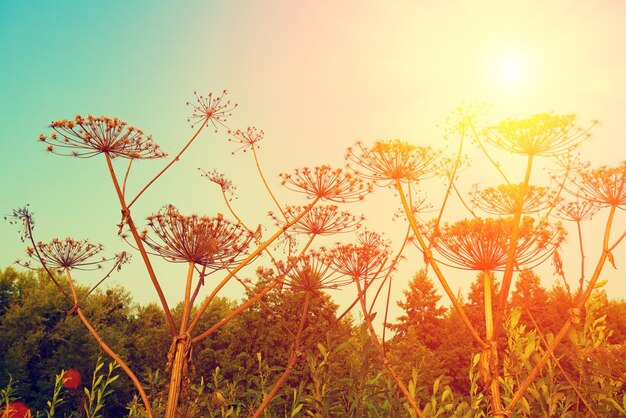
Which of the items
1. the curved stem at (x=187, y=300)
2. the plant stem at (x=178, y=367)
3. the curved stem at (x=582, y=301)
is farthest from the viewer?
the curved stem at (x=187, y=300)

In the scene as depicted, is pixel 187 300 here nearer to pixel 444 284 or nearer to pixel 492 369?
pixel 444 284

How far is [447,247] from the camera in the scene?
4.71 meters

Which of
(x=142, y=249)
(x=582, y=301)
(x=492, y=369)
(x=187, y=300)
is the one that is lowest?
(x=492, y=369)

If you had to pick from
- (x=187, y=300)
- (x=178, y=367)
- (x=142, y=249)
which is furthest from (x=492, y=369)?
(x=142, y=249)

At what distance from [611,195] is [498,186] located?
44.8 inches

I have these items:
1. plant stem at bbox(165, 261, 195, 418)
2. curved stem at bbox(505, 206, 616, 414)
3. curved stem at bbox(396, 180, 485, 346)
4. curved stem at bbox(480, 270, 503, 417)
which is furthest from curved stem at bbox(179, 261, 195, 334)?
curved stem at bbox(505, 206, 616, 414)

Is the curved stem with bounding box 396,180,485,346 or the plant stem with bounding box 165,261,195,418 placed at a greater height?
the curved stem with bounding box 396,180,485,346

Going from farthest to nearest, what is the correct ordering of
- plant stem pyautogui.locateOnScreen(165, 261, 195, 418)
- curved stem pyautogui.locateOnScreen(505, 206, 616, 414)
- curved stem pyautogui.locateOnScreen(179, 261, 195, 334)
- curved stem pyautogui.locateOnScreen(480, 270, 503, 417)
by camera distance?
curved stem pyautogui.locateOnScreen(179, 261, 195, 334)
plant stem pyautogui.locateOnScreen(165, 261, 195, 418)
curved stem pyautogui.locateOnScreen(505, 206, 616, 414)
curved stem pyautogui.locateOnScreen(480, 270, 503, 417)

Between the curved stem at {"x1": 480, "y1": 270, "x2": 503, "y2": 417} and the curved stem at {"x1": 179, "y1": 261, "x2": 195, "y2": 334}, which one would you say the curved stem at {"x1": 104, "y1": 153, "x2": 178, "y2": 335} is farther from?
the curved stem at {"x1": 480, "y1": 270, "x2": 503, "y2": 417}

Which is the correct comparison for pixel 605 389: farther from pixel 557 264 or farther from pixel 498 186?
pixel 498 186

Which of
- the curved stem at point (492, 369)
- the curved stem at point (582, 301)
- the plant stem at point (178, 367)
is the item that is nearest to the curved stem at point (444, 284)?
the curved stem at point (492, 369)

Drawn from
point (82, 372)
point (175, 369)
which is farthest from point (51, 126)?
point (82, 372)

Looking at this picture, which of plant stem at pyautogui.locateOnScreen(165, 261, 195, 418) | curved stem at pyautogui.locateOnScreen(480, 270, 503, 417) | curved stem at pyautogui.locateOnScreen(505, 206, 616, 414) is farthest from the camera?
plant stem at pyautogui.locateOnScreen(165, 261, 195, 418)

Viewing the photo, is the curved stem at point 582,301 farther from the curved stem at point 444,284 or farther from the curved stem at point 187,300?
the curved stem at point 187,300
